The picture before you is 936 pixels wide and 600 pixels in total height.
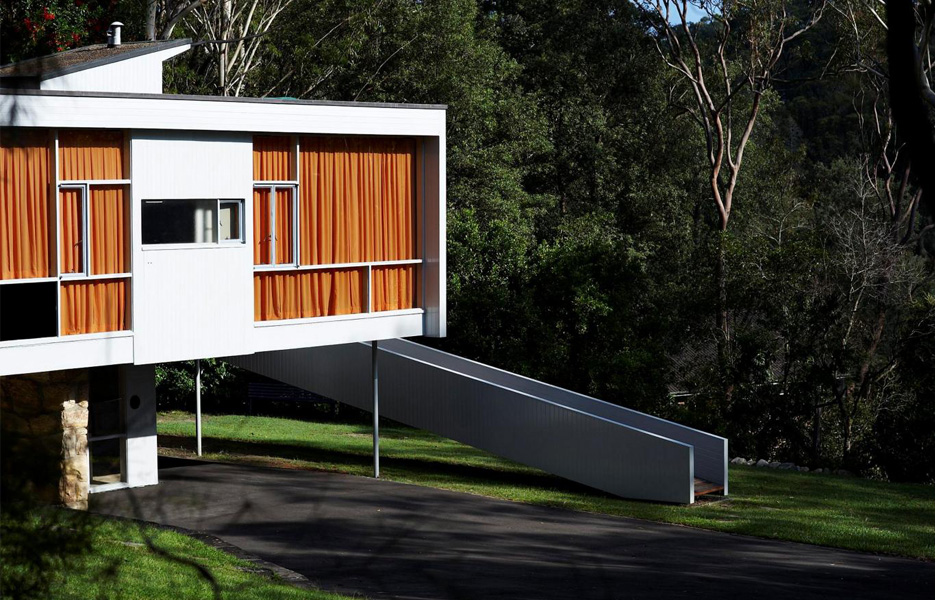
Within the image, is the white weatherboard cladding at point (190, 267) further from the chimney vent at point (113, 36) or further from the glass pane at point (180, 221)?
the chimney vent at point (113, 36)

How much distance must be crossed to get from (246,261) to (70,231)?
2670 mm

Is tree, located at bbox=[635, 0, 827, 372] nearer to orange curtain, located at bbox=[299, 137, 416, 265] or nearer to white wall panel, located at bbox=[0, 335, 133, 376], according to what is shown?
orange curtain, located at bbox=[299, 137, 416, 265]

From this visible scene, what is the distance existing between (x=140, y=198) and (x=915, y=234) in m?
25.6

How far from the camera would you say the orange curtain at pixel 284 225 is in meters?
17.4

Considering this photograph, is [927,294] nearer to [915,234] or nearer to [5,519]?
[915,234]

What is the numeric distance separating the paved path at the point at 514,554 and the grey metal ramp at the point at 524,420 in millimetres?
1789

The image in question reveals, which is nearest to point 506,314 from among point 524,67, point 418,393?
point 418,393

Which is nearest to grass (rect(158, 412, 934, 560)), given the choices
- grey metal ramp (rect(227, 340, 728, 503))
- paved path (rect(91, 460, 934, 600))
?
grey metal ramp (rect(227, 340, 728, 503))

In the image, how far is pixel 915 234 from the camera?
34.3m

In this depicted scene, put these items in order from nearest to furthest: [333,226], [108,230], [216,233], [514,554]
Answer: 1. [514,554]
2. [108,230]
3. [216,233]
4. [333,226]

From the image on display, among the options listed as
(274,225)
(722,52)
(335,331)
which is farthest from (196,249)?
(722,52)

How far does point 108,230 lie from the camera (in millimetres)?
15516

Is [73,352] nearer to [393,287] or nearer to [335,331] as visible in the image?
[335,331]

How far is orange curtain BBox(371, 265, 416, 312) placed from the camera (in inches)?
734
